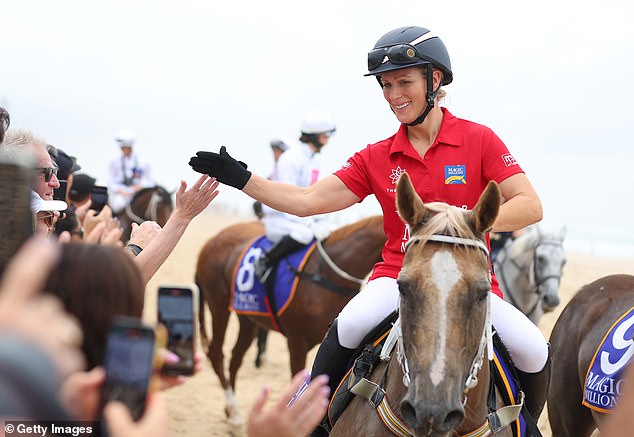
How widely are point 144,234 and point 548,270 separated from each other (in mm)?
6076

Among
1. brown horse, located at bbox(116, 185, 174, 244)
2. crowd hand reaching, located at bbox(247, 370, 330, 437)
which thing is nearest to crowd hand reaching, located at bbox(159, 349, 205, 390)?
crowd hand reaching, located at bbox(247, 370, 330, 437)

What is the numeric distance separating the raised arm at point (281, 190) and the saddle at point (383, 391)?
2.57 ft

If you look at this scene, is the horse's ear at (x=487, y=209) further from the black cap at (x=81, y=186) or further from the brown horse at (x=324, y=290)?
the brown horse at (x=324, y=290)

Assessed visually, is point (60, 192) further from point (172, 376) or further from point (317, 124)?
point (317, 124)

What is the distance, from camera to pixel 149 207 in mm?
13578

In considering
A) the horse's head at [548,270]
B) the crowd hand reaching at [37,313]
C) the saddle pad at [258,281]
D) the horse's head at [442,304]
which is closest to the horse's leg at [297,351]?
the saddle pad at [258,281]

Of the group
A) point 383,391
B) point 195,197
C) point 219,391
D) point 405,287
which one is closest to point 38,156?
point 195,197

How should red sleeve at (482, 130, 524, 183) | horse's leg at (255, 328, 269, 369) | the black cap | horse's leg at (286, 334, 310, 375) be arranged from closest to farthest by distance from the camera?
red sleeve at (482, 130, 524, 183) → the black cap → horse's leg at (286, 334, 310, 375) → horse's leg at (255, 328, 269, 369)

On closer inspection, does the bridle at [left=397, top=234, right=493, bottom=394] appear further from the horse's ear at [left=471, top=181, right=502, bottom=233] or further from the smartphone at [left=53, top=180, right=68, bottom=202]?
the smartphone at [left=53, top=180, right=68, bottom=202]

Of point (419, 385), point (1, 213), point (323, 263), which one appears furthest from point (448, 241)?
point (323, 263)

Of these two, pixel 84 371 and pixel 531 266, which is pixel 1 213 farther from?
pixel 531 266

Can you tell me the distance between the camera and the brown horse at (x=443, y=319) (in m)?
2.78

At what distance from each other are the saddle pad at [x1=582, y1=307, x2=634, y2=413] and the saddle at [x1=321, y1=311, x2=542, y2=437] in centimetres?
103

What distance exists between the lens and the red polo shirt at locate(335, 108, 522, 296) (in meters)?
3.84
